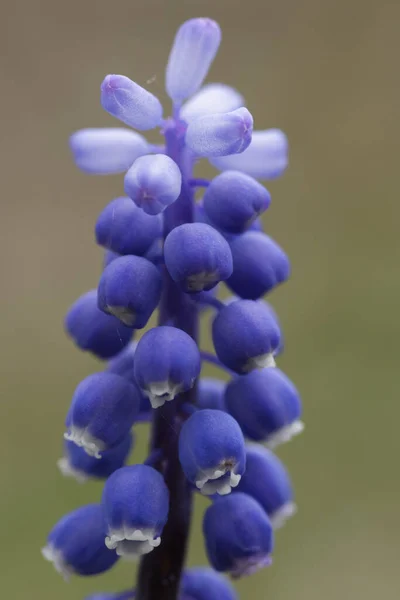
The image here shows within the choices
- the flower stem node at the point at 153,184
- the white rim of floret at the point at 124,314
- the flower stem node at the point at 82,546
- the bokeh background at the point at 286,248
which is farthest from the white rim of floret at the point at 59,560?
the bokeh background at the point at 286,248

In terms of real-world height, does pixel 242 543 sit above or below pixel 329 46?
below

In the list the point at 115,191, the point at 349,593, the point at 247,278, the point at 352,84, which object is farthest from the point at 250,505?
the point at 352,84

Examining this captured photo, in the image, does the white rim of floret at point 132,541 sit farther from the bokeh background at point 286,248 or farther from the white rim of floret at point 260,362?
the bokeh background at point 286,248

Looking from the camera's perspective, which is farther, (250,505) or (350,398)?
(350,398)

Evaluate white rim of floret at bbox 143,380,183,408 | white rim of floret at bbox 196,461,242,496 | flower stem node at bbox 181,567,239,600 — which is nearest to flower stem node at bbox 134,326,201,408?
white rim of floret at bbox 143,380,183,408

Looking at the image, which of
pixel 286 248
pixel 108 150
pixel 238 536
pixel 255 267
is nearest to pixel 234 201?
pixel 255 267

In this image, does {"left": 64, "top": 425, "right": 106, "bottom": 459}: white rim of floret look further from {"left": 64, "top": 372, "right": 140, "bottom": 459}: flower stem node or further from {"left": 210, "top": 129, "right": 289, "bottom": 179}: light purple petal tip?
{"left": 210, "top": 129, "right": 289, "bottom": 179}: light purple petal tip

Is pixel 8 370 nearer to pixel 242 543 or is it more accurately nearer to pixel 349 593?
pixel 349 593
